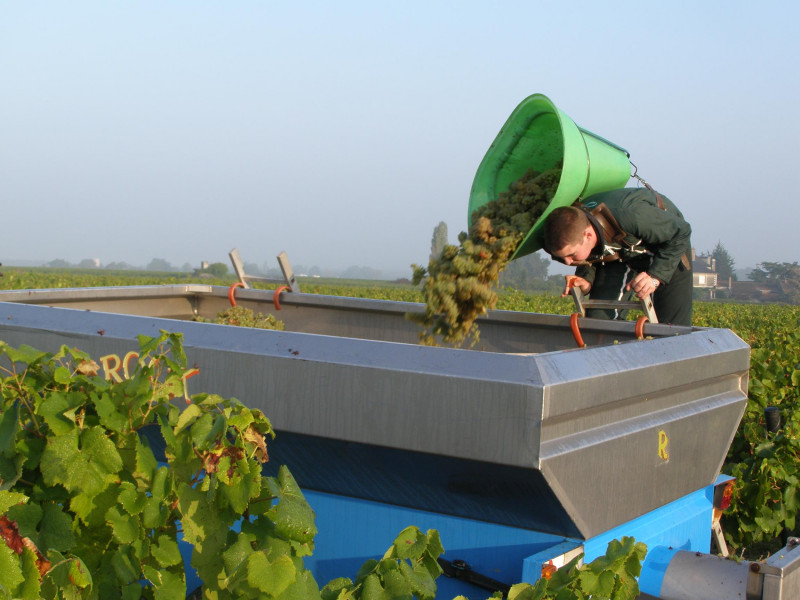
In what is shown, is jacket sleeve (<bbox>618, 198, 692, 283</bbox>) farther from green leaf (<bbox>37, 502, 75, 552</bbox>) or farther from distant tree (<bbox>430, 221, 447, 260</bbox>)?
green leaf (<bbox>37, 502, 75, 552</bbox>)

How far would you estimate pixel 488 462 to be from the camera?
5.74ft

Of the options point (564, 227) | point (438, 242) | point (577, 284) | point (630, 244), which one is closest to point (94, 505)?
point (564, 227)

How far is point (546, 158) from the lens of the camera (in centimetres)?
405

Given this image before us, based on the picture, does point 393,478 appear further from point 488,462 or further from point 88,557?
point 88,557

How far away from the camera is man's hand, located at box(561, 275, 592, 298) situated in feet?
12.5

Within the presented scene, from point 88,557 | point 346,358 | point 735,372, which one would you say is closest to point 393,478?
point 346,358

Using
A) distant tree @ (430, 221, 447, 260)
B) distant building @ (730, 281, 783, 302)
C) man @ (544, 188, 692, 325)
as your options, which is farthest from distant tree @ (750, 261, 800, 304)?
man @ (544, 188, 692, 325)

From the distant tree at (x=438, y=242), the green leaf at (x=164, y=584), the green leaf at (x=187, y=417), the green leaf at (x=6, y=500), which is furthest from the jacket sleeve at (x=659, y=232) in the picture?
the green leaf at (x=6, y=500)

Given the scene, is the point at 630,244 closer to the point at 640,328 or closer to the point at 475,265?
the point at 640,328

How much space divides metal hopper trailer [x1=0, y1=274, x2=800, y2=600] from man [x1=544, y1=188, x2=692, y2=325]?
98 cm

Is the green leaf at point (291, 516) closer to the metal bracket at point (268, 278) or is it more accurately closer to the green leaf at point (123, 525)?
the green leaf at point (123, 525)

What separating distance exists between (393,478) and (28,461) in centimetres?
89

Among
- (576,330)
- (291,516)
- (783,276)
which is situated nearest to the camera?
(291,516)

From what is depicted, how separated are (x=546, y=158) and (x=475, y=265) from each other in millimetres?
1005
